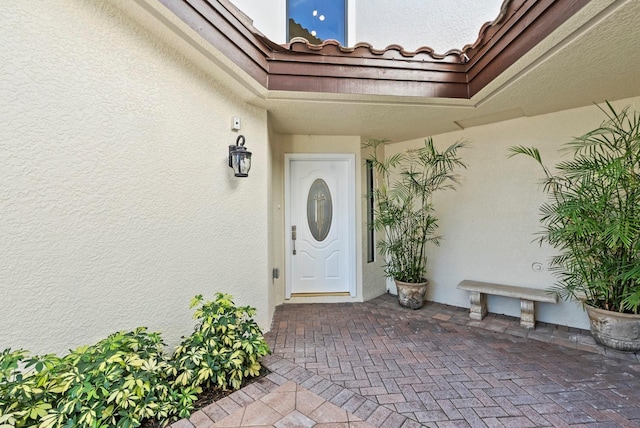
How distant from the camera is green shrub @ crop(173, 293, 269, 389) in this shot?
186 cm

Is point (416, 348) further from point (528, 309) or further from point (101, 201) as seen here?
point (101, 201)

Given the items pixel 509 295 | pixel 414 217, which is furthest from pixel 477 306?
pixel 414 217

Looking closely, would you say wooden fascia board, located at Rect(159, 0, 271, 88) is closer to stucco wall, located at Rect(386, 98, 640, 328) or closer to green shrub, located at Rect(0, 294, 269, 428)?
green shrub, located at Rect(0, 294, 269, 428)

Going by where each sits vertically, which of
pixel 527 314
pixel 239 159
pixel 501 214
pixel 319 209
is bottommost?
pixel 527 314

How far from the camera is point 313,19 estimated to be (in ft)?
13.7

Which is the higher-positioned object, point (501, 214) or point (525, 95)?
point (525, 95)

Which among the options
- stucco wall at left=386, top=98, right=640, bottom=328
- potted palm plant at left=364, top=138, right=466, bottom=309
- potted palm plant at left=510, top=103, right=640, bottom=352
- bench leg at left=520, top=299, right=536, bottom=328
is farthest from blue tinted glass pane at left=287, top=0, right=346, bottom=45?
bench leg at left=520, top=299, right=536, bottom=328

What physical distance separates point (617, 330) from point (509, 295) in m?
0.86

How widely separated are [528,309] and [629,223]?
1.35 metres

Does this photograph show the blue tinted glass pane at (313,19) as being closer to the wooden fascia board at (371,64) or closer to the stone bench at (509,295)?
the wooden fascia board at (371,64)

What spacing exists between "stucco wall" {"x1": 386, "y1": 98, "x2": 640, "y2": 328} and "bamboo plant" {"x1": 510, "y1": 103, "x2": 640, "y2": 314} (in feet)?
1.23

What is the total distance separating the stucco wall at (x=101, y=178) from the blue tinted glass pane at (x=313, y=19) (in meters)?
2.40

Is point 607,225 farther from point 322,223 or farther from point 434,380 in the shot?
point 322,223

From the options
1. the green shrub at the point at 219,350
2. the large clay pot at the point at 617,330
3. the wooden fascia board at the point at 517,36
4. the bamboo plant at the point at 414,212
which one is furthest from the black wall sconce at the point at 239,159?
the large clay pot at the point at 617,330
